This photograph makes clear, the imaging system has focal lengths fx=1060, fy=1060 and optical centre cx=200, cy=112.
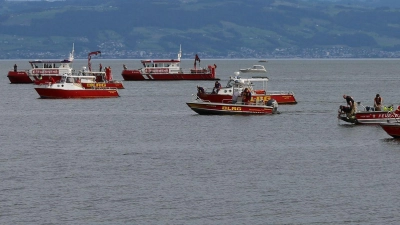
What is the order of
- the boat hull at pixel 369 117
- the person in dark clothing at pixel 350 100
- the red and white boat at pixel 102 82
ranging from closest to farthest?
the boat hull at pixel 369 117
the person in dark clothing at pixel 350 100
the red and white boat at pixel 102 82

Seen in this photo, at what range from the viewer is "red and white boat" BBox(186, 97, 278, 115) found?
98438mm

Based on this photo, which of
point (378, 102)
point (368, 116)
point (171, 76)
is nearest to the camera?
point (378, 102)

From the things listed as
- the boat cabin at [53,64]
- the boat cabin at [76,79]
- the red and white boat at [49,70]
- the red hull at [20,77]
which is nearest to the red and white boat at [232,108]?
the boat cabin at [76,79]

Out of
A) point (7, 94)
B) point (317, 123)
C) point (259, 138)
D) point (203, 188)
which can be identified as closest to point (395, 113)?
point (259, 138)

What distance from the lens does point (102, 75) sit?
165750 millimetres

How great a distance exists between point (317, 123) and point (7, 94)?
72.1 metres

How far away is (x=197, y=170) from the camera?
204 feet

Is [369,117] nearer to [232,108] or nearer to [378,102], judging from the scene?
[378,102]

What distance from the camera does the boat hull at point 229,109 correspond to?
9844 cm

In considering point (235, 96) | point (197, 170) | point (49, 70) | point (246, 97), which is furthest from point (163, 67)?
point (197, 170)

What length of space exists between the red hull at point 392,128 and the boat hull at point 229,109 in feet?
81.6

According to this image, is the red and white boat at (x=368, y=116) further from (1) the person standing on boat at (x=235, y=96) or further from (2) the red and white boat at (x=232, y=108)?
(1) the person standing on boat at (x=235, y=96)

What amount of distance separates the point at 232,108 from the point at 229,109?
0.98ft

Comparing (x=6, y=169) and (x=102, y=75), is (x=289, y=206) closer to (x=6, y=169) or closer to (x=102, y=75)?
(x=6, y=169)
